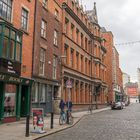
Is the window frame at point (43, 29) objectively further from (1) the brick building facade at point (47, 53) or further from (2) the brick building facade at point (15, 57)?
(2) the brick building facade at point (15, 57)

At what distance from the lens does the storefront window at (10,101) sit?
20375 millimetres

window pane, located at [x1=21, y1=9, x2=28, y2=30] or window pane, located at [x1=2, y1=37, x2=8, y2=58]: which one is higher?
window pane, located at [x1=21, y1=9, x2=28, y2=30]

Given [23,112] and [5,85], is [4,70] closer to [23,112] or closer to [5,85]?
[5,85]

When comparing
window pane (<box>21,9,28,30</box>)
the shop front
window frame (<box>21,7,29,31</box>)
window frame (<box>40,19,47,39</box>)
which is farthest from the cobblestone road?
window frame (<box>40,19,47,39</box>)

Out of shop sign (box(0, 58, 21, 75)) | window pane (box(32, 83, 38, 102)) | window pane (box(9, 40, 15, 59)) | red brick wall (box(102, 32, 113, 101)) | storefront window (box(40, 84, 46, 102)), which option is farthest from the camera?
red brick wall (box(102, 32, 113, 101))

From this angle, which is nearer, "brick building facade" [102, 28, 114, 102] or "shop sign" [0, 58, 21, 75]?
"shop sign" [0, 58, 21, 75]

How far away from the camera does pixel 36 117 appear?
15203mm

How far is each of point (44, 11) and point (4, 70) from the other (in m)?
11.3

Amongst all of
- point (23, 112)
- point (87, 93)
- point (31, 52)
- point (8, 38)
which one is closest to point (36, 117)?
point (8, 38)

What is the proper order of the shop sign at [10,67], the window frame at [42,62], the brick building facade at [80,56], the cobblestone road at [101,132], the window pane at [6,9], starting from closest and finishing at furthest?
the cobblestone road at [101,132], the shop sign at [10,67], the window pane at [6,9], the window frame at [42,62], the brick building facade at [80,56]

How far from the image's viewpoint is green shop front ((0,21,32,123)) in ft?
62.4

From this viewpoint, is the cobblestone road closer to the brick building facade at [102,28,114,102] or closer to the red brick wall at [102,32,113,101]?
the red brick wall at [102,32,113,101]

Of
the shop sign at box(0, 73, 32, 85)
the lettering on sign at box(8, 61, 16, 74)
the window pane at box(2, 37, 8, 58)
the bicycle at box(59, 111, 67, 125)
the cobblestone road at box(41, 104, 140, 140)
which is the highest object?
the window pane at box(2, 37, 8, 58)

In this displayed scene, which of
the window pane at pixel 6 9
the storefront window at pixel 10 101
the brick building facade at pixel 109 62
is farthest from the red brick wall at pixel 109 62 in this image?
the window pane at pixel 6 9
